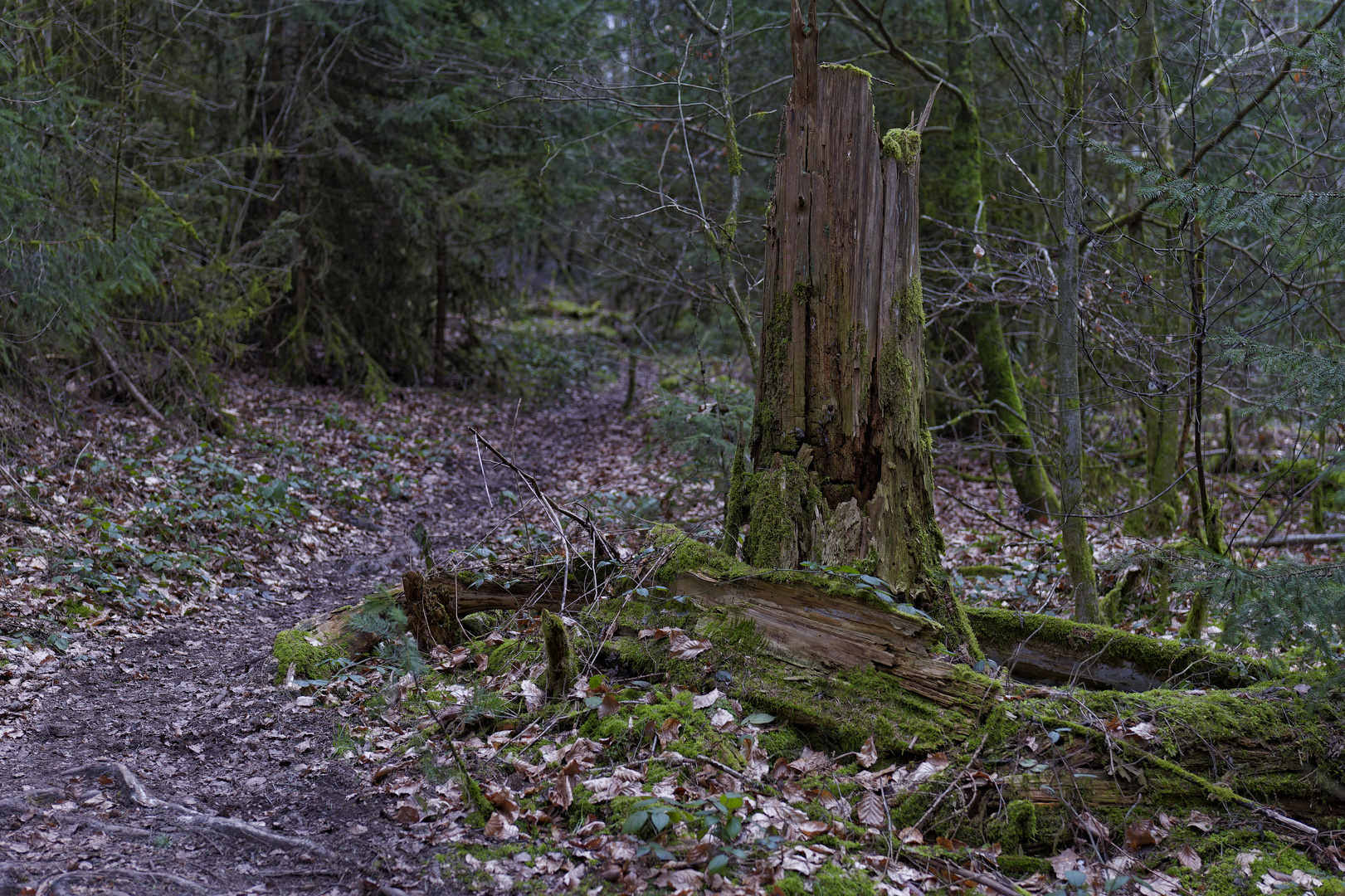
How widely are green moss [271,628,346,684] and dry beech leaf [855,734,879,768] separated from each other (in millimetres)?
3098

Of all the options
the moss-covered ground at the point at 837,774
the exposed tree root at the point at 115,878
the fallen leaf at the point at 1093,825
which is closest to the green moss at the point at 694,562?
the moss-covered ground at the point at 837,774

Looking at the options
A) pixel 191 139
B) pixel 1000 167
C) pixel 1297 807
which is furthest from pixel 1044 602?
pixel 191 139

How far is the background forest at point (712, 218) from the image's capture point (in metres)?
5.53

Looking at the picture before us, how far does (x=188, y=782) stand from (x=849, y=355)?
12.3 feet

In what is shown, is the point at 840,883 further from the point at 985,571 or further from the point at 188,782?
the point at 985,571

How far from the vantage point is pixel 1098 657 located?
4.68m

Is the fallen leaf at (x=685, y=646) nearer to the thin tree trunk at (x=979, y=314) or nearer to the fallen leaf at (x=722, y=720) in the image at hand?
the fallen leaf at (x=722, y=720)

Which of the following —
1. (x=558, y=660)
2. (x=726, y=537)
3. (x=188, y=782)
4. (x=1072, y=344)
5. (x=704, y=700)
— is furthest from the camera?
(x=1072, y=344)

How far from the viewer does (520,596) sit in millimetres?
5383

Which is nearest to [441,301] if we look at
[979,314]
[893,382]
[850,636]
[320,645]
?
[979,314]

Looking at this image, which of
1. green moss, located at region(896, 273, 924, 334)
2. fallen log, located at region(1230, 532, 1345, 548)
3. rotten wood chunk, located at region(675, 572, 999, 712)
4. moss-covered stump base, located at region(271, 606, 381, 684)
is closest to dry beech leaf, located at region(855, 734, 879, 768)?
rotten wood chunk, located at region(675, 572, 999, 712)

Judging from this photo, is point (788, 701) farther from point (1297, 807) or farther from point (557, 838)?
point (1297, 807)

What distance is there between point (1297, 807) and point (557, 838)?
304cm

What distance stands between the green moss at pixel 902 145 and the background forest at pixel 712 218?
0.95 feet
